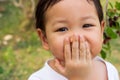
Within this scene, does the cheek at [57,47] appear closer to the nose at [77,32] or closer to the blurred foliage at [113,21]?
the nose at [77,32]

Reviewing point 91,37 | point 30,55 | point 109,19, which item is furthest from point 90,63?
point 30,55

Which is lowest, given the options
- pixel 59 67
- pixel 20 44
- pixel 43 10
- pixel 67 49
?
pixel 20 44

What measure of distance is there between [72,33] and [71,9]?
11cm

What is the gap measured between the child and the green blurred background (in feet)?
5.79

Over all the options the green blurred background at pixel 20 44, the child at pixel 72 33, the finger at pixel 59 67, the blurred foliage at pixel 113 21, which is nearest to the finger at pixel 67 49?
the child at pixel 72 33

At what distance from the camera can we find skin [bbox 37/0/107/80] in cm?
177

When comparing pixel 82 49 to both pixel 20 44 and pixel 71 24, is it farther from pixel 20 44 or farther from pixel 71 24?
pixel 20 44

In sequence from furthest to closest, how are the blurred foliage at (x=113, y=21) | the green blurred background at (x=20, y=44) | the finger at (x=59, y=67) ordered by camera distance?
the green blurred background at (x=20, y=44), the blurred foliage at (x=113, y=21), the finger at (x=59, y=67)

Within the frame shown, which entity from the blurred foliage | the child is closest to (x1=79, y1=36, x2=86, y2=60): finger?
the child

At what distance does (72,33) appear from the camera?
5.84 ft

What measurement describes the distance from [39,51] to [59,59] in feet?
9.04

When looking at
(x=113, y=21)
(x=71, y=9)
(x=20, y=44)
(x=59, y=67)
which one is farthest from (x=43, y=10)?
(x=20, y=44)

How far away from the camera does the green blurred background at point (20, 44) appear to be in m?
4.16

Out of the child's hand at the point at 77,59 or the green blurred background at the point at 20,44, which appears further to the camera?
the green blurred background at the point at 20,44
